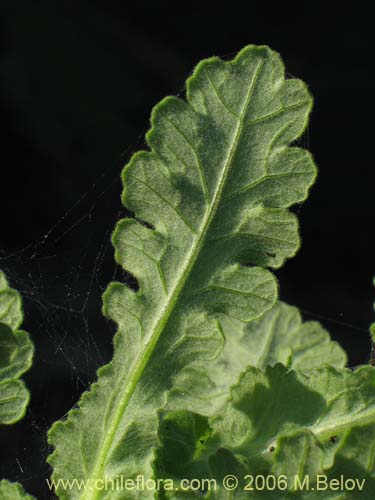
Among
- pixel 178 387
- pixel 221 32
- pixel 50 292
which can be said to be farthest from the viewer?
pixel 221 32

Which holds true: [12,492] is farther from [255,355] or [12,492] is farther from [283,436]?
[255,355]

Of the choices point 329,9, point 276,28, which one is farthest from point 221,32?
point 329,9

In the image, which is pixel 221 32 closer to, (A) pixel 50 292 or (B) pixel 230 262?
(A) pixel 50 292

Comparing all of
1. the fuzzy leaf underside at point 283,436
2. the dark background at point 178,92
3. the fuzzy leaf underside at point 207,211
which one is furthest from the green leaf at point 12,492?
the dark background at point 178,92

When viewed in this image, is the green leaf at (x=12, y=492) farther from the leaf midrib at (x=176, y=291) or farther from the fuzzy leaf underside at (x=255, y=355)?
the fuzzy leaf underside at (x=255, y=355)

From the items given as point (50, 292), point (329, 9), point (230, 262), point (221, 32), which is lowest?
point (50, 292)

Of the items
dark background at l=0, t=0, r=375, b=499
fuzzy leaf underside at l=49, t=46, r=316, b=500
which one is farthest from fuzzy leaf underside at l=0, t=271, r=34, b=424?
dark background at l=0, t=0, r=375, b=499

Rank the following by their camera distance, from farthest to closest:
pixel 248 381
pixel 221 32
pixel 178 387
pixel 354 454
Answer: pixel 221 32, pixel 178 387, pixel 248 381, pixel 354 454
